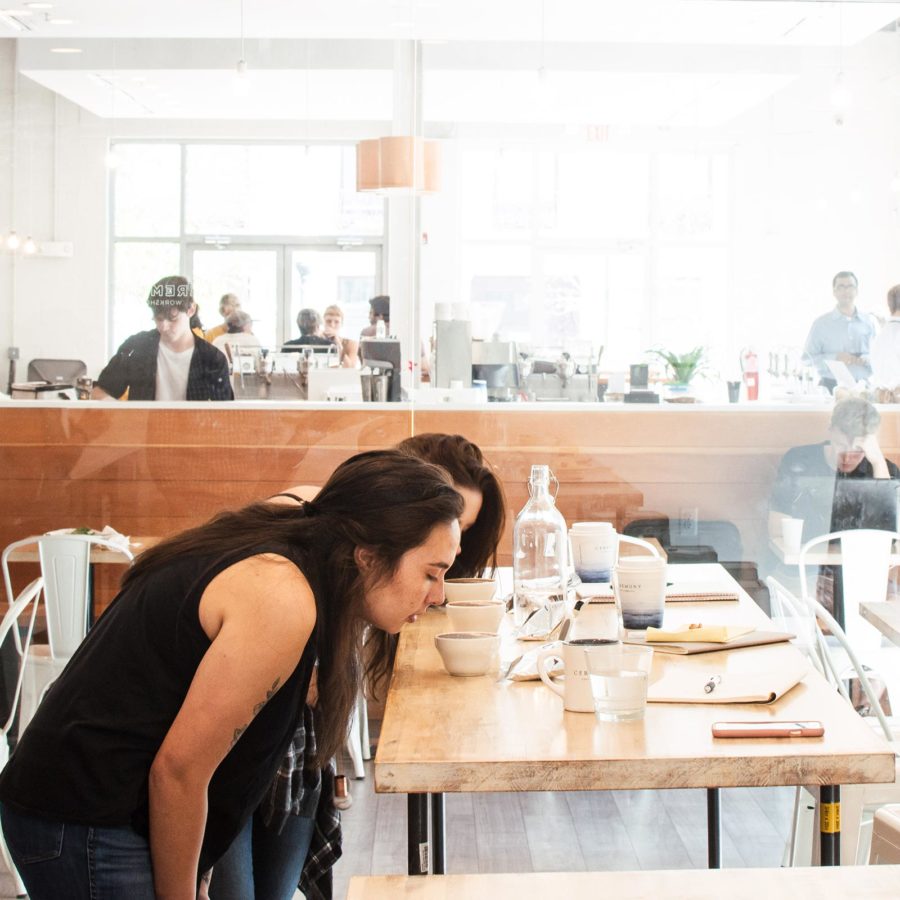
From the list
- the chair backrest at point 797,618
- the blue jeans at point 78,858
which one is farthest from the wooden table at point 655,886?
the chair backrest at point 797,618

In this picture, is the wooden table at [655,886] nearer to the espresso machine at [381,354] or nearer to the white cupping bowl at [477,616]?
the white cupping bowl at [477,616]

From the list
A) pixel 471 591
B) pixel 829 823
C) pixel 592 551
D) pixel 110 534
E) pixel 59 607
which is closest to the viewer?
pixel 829 823

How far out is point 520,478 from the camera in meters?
4.56

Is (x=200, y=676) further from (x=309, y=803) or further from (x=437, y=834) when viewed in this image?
(x=437, y=834)

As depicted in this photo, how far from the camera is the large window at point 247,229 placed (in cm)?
446

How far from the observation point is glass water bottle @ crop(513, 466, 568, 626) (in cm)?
261

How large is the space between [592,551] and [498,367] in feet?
5.85

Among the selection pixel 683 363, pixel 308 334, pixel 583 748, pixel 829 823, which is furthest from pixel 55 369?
pixel 829 823

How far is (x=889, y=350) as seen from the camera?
15.3ft

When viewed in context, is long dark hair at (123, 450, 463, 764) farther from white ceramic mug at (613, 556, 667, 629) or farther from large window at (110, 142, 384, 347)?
large window at (110, 142, 384, 347)

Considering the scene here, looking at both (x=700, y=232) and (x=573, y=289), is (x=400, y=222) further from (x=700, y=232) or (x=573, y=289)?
(x=700, y=232)

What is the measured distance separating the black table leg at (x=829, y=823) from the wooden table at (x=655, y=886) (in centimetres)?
53

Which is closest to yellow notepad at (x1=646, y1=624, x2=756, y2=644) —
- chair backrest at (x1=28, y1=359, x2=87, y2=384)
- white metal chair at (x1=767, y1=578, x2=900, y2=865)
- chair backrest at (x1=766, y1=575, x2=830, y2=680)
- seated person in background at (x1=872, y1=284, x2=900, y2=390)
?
chair backrest at (x1=766, y1=575, x2=830, y2=680)

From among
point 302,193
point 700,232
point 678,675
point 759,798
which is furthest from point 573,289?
point 678,675
